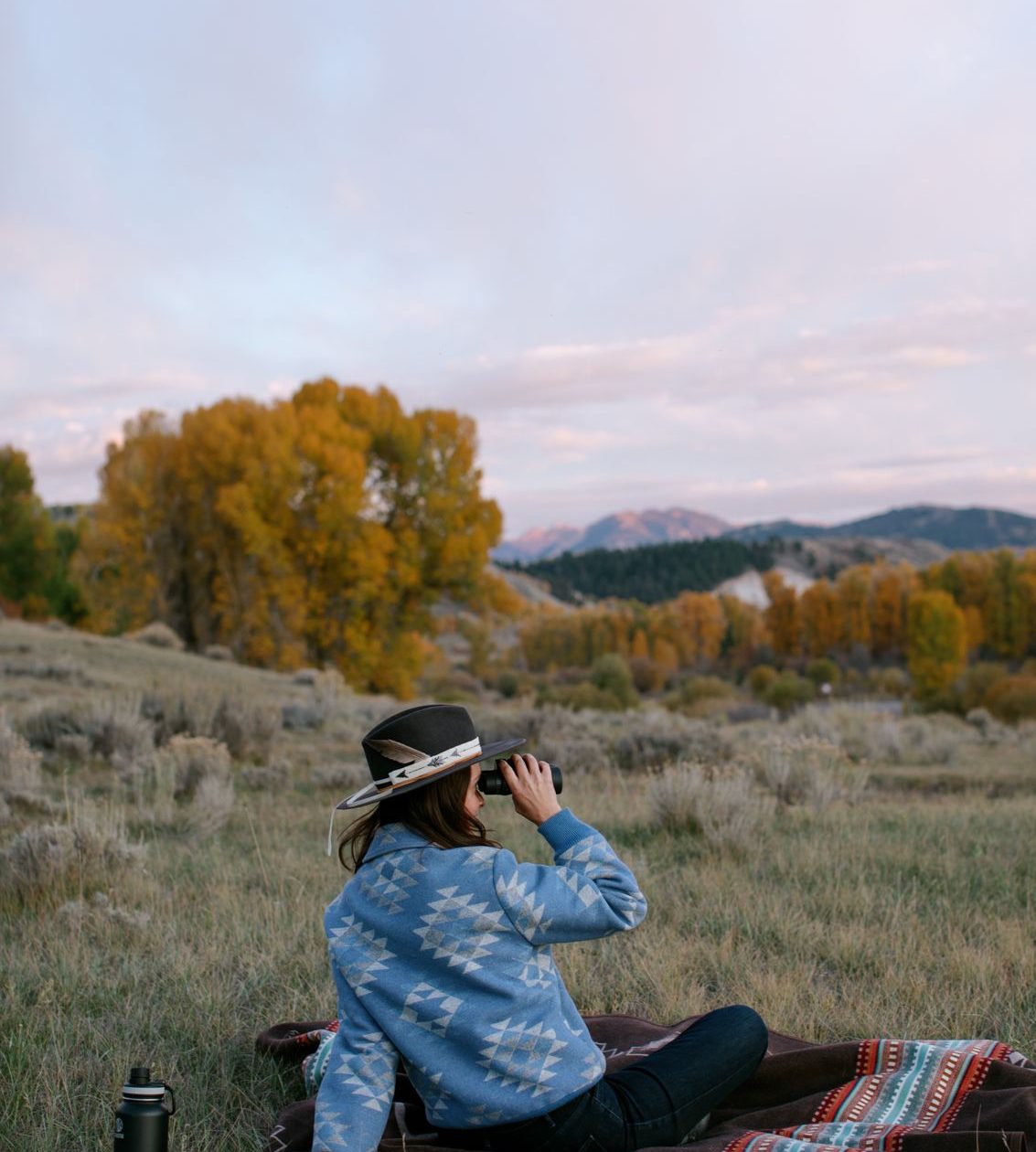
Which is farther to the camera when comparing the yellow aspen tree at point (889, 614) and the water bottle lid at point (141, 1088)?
the yellow aspen tree at point (889, 614)

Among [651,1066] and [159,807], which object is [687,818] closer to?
[159,807]

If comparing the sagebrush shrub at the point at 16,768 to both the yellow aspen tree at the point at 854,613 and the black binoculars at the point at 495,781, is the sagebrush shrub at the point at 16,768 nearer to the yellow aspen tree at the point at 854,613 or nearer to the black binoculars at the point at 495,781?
the black binoculars at the point at 495,781

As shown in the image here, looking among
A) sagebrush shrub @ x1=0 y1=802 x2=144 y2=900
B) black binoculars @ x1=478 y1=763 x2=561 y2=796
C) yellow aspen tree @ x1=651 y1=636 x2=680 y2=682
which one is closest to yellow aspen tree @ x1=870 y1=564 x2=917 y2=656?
yellow aspen tree @ x1=651 y1=636 x2=680 y2=682

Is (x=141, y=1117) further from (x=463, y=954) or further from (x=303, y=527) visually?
(x=303, y=527)

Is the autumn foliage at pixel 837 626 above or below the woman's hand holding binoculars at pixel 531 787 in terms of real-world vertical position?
below

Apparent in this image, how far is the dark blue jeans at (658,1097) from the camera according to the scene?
283 centimetres

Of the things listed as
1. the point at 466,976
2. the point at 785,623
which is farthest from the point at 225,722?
the point at 785,623

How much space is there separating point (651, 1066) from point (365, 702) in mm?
17296

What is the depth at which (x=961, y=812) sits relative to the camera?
872cm

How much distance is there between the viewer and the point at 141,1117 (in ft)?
8.80

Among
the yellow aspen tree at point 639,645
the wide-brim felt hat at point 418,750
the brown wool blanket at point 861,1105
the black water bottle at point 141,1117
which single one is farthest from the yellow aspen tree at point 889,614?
the black water bottle at point 141,1117

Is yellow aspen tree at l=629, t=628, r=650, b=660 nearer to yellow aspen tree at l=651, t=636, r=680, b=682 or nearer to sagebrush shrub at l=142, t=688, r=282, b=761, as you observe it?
yellow aspen tree at l=651, t=636, r=680, b=682

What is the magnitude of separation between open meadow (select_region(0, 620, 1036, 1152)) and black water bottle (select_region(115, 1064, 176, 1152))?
2.19 feet

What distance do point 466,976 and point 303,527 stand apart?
32.0m
